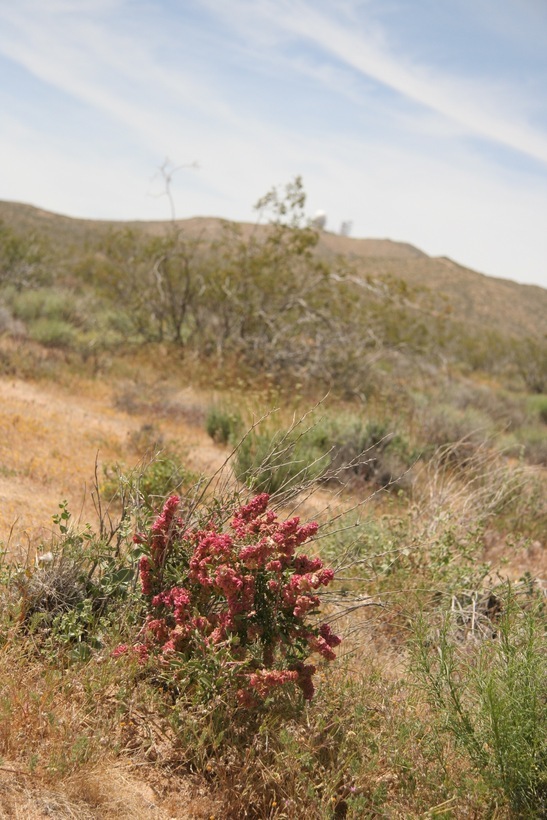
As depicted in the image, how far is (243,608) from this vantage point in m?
2.80

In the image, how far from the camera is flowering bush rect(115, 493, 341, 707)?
2.74 metres

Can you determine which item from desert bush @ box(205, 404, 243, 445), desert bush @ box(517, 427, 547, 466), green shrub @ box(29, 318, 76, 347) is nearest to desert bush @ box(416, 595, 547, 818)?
desert bush @ box(205, 404, 243, 445)

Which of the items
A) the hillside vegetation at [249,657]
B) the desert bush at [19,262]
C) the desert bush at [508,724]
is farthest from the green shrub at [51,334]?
the desert bush at [508,724]

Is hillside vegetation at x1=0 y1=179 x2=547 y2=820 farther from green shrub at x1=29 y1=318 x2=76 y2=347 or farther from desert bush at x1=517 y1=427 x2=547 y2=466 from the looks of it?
desert bush at x1=517 y1=427 x2=547 y2=466

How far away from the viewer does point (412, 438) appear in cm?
893

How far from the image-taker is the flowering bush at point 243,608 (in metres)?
2.74

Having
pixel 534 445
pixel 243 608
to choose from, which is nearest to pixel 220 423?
pixel 243 608

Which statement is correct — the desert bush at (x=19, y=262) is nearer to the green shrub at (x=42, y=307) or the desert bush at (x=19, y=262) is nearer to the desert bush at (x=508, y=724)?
the green shrub at (x=42, y=307)

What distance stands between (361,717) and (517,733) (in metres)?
0.65

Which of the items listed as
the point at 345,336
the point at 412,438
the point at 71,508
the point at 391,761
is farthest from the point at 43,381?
the point at 391,761

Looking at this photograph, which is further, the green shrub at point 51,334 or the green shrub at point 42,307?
the green shrub at point 42,307

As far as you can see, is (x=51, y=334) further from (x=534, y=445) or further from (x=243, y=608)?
(x=243, y=608)

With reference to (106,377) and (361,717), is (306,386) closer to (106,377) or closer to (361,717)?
(106,377)

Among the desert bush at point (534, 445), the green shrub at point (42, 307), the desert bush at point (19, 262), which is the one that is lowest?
the desert bush at point (534, 445)
